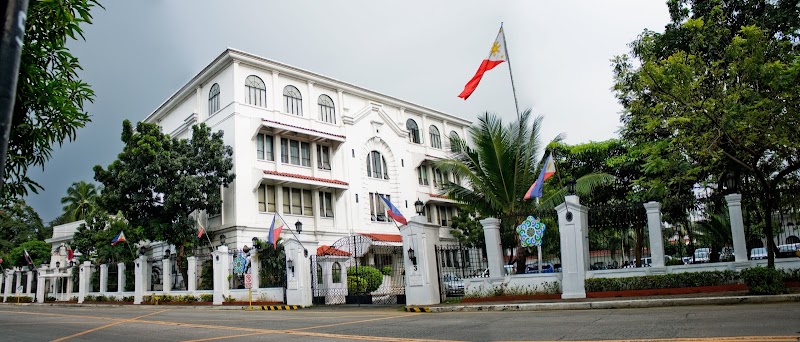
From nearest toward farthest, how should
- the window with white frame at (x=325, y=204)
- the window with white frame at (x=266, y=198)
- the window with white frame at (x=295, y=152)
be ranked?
the window with white frame at (x=266, y=198) → the window with white frame at (x=295, y=152) → the window with white frame at (x=325, y=204)

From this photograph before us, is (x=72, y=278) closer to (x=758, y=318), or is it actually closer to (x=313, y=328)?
(x=313, y=328)

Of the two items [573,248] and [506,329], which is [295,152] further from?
[506,329]

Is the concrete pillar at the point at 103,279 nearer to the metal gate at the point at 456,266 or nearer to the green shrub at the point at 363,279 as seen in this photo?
the green shrub at the point at 363,279

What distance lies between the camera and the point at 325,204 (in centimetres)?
3347

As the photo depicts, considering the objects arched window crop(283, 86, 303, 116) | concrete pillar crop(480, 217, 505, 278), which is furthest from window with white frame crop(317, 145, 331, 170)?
concrete pillar crop(480, 217, 505, 278)

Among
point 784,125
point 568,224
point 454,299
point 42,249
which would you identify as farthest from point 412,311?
point 42,249

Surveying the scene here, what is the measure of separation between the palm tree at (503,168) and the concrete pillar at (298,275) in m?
6.51

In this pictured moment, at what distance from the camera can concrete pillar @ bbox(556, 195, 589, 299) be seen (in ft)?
50.9

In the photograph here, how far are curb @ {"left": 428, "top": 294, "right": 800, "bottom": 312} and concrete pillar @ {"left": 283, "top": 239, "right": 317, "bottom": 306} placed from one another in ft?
23.9

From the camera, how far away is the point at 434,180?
136 feet

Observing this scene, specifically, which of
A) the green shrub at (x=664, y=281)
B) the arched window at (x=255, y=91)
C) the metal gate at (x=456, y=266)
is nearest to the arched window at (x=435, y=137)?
the arched window at (x=255, y=91)

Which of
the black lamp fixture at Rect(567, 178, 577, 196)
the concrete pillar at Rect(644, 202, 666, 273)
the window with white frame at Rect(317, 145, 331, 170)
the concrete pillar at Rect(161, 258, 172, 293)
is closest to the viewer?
the concrete pillar at Rect(644, 202, 666, 273)

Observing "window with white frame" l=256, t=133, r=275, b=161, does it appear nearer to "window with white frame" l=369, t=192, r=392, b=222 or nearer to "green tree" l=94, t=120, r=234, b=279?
"green tree" l=94, t=120, r=234, b=279

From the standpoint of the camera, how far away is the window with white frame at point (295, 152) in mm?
32062
